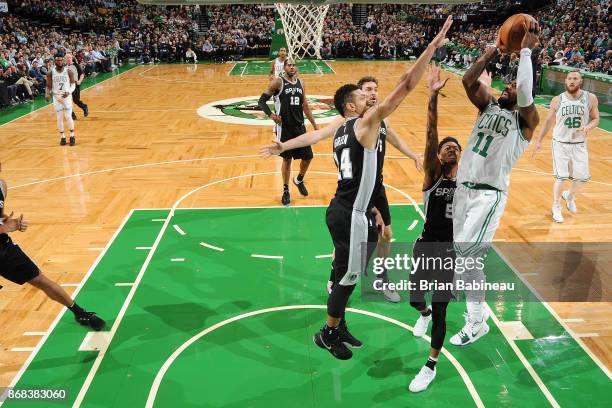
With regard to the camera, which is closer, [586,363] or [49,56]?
[586,363]

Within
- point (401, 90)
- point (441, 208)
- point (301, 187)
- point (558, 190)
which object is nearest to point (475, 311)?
point (441, 208)

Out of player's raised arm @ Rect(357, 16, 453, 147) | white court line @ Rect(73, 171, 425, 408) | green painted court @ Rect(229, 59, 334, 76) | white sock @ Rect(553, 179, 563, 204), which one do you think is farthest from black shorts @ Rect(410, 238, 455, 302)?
green painted court @ Rect(229, 59, 334, 76)

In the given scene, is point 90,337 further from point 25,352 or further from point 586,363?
point 586,363

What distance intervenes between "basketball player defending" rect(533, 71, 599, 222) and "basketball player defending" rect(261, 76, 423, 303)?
300cm

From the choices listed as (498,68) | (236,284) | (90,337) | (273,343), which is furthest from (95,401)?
(498,68)

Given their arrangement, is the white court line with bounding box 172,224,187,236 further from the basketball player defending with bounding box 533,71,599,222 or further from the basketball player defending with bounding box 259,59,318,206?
the basketball player defending with bounding box 533,71,599,222

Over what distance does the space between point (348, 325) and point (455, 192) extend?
1538 mm

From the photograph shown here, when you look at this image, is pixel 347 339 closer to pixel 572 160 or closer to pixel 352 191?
pixel 352 191

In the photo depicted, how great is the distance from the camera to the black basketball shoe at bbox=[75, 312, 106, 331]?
4.74 m

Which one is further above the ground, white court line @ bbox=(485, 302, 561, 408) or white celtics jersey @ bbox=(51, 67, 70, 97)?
white celtics jersey @ bbox=(51, 67, 70, 97)

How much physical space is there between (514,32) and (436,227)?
4.88ft

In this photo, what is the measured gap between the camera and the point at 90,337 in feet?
15.4

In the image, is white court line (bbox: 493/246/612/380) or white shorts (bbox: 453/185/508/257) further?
white court line (bbox: 493/246/612/380)

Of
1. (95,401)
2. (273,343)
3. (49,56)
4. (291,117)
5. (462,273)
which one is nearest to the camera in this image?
(95,401)
